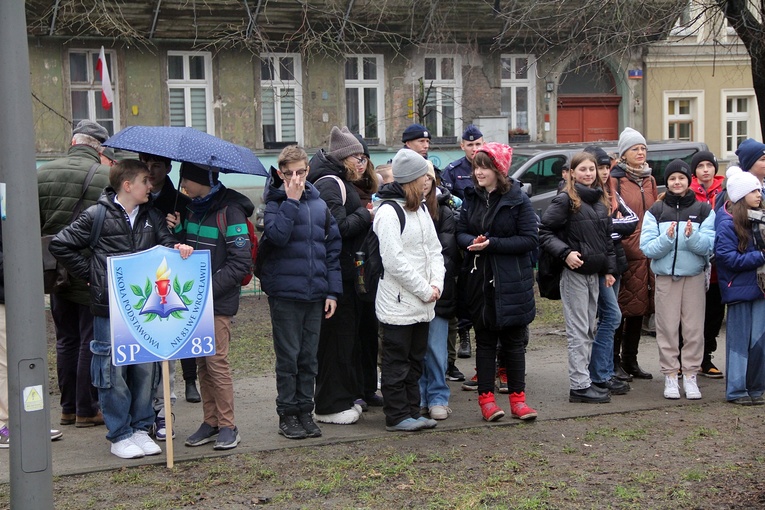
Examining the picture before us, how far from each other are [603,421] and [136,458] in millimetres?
3299

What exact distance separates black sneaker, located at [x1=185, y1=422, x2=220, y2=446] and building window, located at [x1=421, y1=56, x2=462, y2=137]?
18782 mm

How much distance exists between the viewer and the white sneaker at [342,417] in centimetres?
717

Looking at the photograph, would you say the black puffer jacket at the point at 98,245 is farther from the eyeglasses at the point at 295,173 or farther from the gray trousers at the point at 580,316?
the gray trousers at the point at 580,316

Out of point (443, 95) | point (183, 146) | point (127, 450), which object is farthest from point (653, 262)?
point (443, 95)

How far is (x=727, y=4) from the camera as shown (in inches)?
505

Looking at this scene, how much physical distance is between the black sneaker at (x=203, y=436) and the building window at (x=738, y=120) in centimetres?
2377

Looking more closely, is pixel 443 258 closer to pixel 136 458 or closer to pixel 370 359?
pixel 370 359

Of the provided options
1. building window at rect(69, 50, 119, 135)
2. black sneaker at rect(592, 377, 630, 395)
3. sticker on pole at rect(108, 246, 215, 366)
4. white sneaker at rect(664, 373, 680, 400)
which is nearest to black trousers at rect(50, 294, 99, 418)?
sticker on pole at rect(108, 246, 215, 366)

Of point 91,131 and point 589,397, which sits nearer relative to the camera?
point 91,131

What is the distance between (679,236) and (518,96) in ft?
60.2

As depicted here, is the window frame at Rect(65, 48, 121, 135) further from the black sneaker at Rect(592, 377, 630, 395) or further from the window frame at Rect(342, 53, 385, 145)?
the black sneaker at Rect(592, 377, 630, 395)

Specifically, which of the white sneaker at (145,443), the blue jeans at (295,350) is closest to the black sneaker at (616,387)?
the blue jeans at (295,350)

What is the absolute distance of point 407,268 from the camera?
6699 millimetres

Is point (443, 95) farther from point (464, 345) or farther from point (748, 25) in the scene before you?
point (464, 345)
